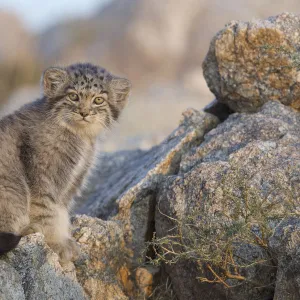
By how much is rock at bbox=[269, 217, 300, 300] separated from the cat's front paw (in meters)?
1.71

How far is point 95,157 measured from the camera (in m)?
5.70

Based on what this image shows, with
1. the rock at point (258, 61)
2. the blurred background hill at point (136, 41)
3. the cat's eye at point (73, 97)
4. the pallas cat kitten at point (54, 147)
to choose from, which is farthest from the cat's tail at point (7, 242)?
the blurred background hill at point (136, 41)

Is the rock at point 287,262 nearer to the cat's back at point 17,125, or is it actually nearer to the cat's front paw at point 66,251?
the cat's front paw at point 66,251

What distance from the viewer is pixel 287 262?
13.4ft

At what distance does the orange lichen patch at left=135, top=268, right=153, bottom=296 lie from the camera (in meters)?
5.47

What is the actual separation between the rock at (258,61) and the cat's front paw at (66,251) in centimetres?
229

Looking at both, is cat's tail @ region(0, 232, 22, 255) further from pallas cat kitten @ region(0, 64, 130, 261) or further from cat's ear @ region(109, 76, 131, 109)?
cat's ear @ region(109, 76, 131, 109)

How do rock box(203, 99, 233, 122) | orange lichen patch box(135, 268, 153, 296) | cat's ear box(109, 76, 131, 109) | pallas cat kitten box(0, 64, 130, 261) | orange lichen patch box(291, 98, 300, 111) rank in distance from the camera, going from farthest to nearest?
rock box(203, 99, 233, 122)
orange lichen patch box(291, 98, 300, 111)
cat's ear box(109, 76, 131, 109)
orange lichen patch box(135, 268, 153, 296)
pallas cat kitten box(0, 64, 130, 261)

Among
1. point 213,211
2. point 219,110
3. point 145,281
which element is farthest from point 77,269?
point 219,110

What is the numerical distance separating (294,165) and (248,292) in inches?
43.2

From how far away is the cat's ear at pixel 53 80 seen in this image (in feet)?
17.6

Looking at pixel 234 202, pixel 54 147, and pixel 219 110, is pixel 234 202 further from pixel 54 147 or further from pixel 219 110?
pixel 219 110

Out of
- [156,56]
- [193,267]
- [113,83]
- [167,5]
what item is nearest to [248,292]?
[193,267]

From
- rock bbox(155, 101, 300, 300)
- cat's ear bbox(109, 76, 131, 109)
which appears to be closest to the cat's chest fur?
cat's ear bbox(109, 76, 131, 109)
